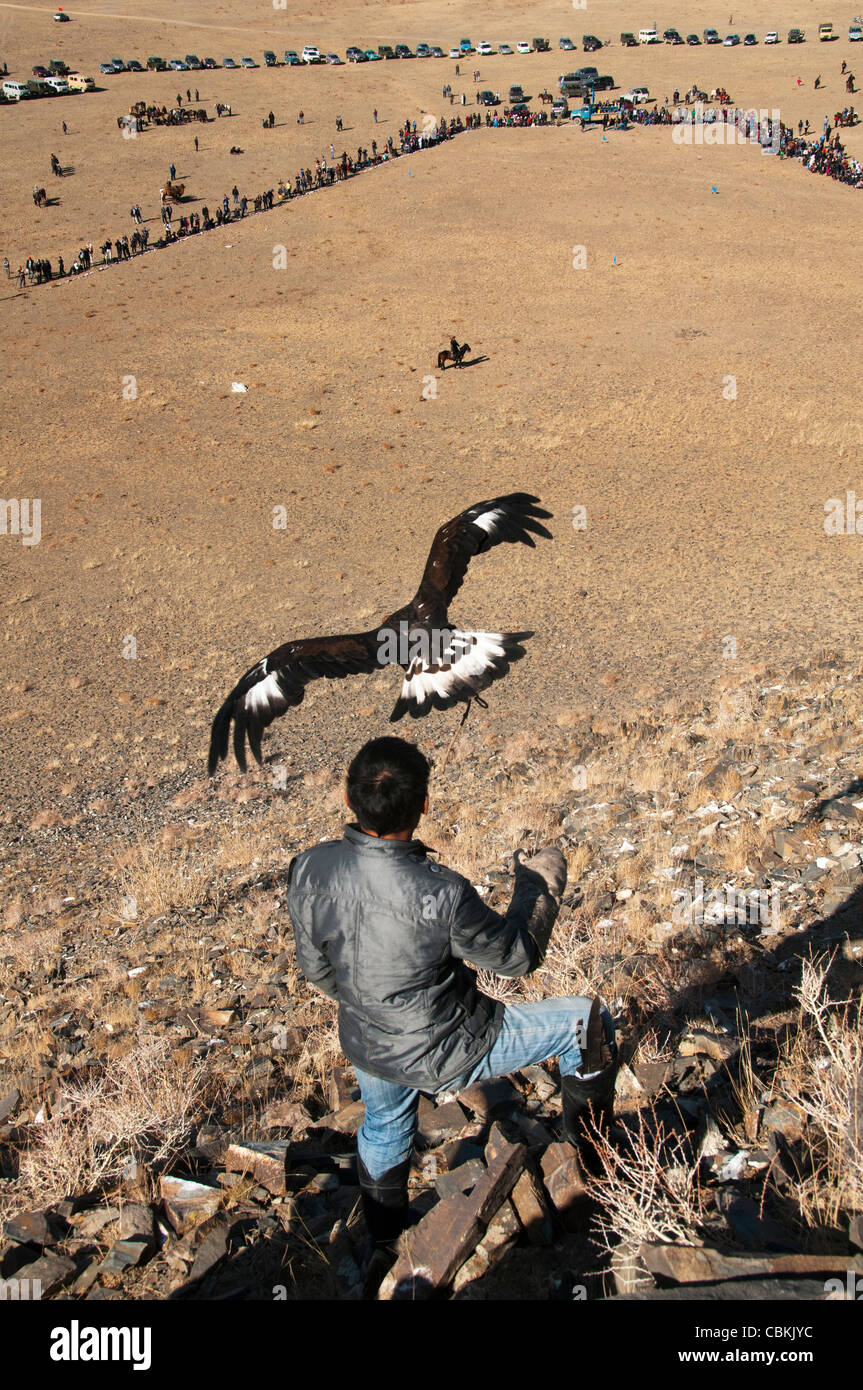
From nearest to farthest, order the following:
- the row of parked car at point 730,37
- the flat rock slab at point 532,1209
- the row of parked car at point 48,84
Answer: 1. the flat rock slab at point 532,1209
2. the row of parked car at point 48,84
3. the row of parked car at point 730,37

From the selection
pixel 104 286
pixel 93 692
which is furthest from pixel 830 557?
pixel 104 286

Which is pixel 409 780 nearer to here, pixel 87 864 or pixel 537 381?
pixel 87 864

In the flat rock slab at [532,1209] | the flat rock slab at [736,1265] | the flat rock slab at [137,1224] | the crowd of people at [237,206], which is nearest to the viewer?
the flat rock slab at [736,1265]

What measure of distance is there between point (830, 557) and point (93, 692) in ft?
44.6

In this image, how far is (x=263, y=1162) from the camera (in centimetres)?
431

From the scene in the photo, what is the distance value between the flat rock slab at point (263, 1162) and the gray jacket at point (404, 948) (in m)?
1.38

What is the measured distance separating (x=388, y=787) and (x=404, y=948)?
519 mm

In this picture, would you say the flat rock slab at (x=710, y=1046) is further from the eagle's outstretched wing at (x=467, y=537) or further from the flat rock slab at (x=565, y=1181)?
the eagle's outstretched wing at (x=467, y=537)

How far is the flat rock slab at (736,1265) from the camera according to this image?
2674 mm

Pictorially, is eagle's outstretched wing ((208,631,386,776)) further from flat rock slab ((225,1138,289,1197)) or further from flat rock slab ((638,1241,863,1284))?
flat rock slab ((638,1241,863,1284))

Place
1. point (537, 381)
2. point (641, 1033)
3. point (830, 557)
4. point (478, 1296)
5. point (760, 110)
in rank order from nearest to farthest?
point (478, 1296) < point (641, 1033) < point (830, 557) < point (537, 381) < point (760, 110)

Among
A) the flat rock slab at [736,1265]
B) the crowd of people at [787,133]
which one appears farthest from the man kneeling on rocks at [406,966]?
the crowd of people at [787,133]

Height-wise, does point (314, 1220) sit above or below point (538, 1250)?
below

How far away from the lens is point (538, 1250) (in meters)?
3.33
